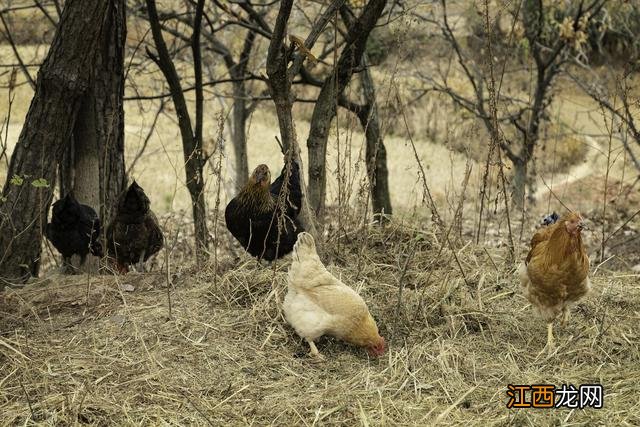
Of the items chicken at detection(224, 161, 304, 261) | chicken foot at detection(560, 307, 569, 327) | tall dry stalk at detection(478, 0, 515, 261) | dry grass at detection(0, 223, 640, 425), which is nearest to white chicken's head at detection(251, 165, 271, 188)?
chicken at detection(224, 161, 304, 261)

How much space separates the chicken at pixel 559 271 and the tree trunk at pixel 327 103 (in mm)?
1927

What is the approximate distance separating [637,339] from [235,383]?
2.64 metres

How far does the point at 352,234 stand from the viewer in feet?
21.4

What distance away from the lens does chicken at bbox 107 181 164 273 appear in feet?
21.3

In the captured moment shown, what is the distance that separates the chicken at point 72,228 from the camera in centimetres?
657

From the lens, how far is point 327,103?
5.92 meters

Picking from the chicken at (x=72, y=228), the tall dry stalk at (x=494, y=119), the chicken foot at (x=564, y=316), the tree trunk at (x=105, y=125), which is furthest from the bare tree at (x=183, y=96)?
the chicken foot at (x=564, y=316)

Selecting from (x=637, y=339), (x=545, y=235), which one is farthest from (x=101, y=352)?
(x=637, y=339)

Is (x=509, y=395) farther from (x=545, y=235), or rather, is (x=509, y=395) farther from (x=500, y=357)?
(x=545, y=235)

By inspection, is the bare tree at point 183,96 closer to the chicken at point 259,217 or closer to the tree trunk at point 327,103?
the chicken at point 259,217

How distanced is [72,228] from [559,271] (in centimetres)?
419

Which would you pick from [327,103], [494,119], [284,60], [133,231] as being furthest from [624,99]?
[133,231]

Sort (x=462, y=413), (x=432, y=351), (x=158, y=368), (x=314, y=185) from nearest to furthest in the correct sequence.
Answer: (x=462, y=413)
(x=158, y=368)
(x=432, y=351)
(x=314, y=185)

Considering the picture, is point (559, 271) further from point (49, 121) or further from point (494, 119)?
point (49, 121)
